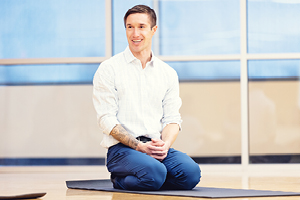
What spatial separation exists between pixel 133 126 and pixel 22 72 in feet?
6.82

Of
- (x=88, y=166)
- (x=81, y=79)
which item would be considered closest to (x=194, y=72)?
(x=81, y=79)

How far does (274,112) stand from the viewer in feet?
13.3

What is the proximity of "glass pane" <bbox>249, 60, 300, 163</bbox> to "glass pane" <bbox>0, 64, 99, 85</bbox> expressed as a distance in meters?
1.57

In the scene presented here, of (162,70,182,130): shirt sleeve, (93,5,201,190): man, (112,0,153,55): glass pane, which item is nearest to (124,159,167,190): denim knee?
(93,5,201,190): man

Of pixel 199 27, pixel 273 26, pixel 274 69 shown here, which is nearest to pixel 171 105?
pixel 199 27

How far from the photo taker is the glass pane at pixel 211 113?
13.4 feet

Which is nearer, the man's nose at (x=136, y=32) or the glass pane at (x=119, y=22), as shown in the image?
the man's nose at (x=136, y=32)

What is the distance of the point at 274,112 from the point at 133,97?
2028 millimetres

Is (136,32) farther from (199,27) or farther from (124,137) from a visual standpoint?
(199,27)

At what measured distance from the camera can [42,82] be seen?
4.12m

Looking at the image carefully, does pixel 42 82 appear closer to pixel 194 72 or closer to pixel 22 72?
pixel 22 72

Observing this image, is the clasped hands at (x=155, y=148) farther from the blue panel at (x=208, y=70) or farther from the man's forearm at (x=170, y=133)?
the blue panel at (x=208, y=70)

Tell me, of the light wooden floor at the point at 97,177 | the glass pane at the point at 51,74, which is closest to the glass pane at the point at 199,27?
the glass pane at the point at 51,74

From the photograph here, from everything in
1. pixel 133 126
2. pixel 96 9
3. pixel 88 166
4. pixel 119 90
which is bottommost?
pixel 88 166
